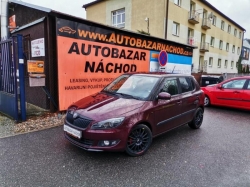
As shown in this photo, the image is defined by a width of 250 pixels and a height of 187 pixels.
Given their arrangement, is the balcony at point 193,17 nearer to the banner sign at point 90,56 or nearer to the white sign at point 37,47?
the banner sign at point 90,56

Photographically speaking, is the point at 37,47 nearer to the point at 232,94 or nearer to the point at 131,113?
the point at 131,113

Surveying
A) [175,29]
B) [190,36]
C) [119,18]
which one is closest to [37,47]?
[175,29]

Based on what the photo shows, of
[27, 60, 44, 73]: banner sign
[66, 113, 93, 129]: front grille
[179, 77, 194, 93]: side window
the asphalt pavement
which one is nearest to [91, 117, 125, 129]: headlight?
[66, 113, 93, 129]: front grille

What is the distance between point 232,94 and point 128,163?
6476 mm

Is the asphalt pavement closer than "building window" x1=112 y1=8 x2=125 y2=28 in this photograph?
Yes

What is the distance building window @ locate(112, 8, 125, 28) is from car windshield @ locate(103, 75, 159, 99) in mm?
18593

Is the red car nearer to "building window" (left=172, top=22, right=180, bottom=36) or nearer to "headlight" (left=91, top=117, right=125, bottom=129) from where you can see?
"headlight" (left=91, top=117, right=125, bottom=129)

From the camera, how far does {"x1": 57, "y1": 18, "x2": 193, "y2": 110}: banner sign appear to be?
6.26m

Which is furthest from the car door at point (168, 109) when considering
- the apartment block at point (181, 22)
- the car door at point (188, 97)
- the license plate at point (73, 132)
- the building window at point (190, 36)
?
the building window at point (190, 36)

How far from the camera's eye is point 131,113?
335cm

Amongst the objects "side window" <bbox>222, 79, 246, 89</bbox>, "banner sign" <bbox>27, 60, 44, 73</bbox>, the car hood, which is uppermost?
"banner sign" <bbox>27, 60, 44, 73</bbox>

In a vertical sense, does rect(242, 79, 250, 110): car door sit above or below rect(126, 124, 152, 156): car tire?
above

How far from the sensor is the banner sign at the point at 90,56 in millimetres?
6258

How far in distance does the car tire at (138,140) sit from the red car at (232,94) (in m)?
5.78
